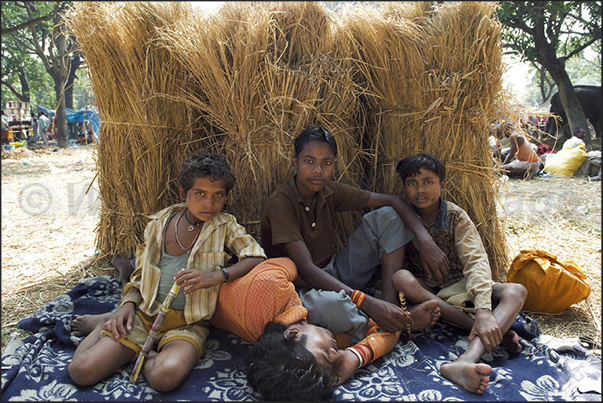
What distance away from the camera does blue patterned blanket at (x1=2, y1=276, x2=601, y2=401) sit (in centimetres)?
149

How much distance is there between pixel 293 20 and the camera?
7.88 feet

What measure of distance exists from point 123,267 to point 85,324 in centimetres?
60

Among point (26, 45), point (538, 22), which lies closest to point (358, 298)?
point (538, 22)

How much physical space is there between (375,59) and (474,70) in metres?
0.58

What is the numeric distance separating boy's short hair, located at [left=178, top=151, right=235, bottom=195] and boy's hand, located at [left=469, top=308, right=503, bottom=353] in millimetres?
1310

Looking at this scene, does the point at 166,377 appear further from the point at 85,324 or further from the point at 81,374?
the point at 85,324

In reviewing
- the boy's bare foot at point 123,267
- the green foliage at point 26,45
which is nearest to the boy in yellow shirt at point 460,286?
the boy's bare foot at point 123,267

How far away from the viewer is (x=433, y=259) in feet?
6.58

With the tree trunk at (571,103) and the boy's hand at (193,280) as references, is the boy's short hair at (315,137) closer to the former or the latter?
the boy's hand at (193,280)

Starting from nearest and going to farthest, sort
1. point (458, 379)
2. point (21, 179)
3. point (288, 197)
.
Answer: point (458, 379) < point (288, 197) < point (21, 179)

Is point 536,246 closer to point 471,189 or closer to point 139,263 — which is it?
point 471,189

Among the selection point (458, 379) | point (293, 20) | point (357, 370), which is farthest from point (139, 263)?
point (293, 20)

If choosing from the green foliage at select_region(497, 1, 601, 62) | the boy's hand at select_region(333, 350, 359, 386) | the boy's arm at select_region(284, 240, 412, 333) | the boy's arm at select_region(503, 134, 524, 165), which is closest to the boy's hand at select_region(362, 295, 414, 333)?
the boy's arm at select_region(284, 240, 412, 333)

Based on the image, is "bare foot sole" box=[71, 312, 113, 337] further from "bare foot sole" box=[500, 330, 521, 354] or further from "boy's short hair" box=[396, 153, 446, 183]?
"bare foot sole" box=[500, 330, 521, 354]
